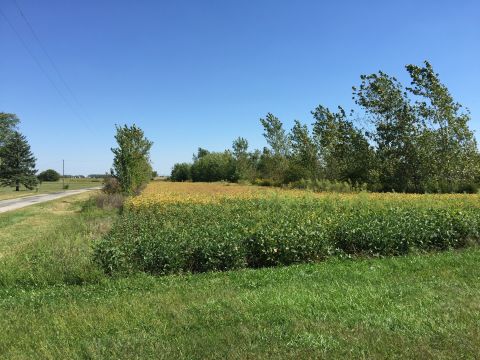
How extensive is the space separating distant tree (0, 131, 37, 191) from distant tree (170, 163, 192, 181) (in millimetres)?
33788

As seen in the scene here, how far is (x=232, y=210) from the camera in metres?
17.1

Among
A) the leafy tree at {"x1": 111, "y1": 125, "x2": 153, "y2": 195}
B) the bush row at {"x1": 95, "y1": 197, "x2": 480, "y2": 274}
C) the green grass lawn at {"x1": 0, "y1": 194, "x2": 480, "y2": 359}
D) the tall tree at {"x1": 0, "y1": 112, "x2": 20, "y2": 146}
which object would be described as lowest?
the green grass lawn at {"x1": 0, "y1": 194, "x2": 480, "y2": 359}

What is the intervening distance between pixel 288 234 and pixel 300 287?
245cm

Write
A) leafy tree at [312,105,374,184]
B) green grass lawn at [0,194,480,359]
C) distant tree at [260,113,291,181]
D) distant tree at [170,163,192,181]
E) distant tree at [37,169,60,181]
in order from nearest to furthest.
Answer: green grass lawn at [0,194,480,359] < leafy tree at [312,105,374,184] < distant tree at [260,113,291,181] < distant tree at [170,163,192,181] < distant tree at [37,169,60,181]

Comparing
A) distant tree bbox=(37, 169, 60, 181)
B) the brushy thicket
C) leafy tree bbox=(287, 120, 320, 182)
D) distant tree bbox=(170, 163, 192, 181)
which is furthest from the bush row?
distant tree bbox=(37, 169, 60, 181)

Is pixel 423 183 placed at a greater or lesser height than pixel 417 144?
lesser

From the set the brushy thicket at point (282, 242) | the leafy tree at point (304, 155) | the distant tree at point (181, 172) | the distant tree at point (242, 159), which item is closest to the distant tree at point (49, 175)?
the distant tree at point (181, 172)

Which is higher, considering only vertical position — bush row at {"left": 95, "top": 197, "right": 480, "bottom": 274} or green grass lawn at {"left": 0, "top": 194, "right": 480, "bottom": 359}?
bush row at {"left": 95, "top": 197, "right": 480, "bottom": 274}

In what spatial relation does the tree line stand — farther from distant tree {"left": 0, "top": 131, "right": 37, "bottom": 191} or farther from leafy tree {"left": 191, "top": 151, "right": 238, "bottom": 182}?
distant tree {"left": 0, "top": 131, "right": 37, "bottom": 191}

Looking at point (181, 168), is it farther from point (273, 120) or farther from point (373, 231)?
point (373, 231)

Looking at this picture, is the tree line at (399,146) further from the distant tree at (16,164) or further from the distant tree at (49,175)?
the distant tree at (49,175)

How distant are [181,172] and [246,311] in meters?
97.9

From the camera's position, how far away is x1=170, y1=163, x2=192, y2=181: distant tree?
9941 cm

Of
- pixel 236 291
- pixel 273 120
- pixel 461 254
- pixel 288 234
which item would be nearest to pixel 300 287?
pixel 236 291
